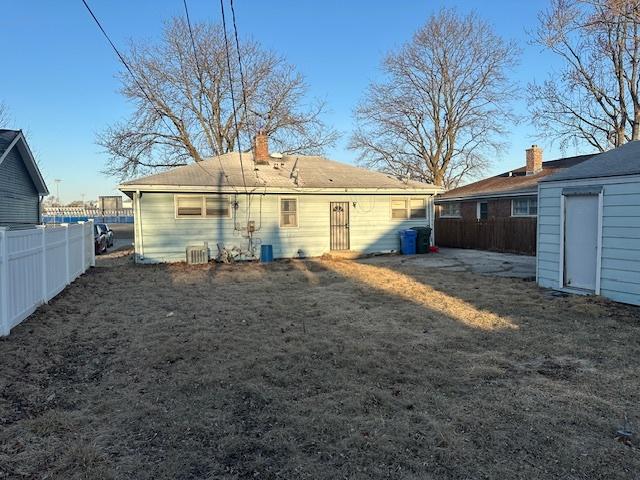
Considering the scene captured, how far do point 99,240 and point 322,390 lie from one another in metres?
19.2

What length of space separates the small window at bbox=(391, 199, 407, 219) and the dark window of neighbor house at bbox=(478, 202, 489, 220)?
604cm

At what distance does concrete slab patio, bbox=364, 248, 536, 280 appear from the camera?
39.4 ft

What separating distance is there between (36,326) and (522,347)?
6.38 metres

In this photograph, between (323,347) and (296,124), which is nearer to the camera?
(323,347)

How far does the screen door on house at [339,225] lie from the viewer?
54.2ft

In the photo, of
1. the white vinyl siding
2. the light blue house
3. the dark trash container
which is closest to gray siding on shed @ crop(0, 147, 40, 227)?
the light blue house

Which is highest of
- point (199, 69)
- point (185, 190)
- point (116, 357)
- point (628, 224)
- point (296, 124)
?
point (199, 69)

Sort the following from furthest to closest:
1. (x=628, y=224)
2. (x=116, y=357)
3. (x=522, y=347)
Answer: (x=628, y=224), (x=522, y=347), (x=116, y=357)

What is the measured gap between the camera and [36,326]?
19.5 ft

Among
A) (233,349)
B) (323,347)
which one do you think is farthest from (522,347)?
(233,349)

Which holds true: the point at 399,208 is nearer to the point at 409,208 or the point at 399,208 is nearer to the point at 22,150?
the point at 409,208

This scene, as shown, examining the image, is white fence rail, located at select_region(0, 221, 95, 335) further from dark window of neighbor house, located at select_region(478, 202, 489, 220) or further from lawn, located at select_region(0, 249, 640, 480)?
dark window of neighbor house, located at select_region(478, 202, 489, 220)

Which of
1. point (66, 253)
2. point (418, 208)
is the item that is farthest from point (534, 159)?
point (66, 253)

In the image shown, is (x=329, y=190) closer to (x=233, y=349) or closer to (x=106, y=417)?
(x=233, y=349)
